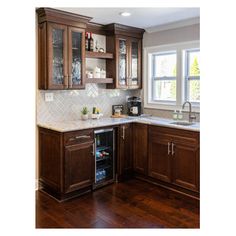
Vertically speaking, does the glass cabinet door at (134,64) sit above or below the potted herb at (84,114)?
above

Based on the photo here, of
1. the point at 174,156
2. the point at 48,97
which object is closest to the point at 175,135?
the point at 174,156

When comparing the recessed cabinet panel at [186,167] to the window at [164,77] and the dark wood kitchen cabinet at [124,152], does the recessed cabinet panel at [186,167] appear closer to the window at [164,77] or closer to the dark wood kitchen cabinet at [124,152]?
the dark wood kitchen cabinet at [124,152]

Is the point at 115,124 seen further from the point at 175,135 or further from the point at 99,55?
the point at 99,55

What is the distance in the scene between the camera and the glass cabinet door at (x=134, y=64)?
14.6 feet

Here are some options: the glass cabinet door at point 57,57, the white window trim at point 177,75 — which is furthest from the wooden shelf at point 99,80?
the white window trim at point 177,75

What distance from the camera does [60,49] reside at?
3473 millimetres

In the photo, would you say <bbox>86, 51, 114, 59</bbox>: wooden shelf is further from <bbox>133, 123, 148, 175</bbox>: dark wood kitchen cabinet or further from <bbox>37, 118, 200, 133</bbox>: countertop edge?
<bbox>133, 123, 148, 175</bbox>: dark wood kitchen cabinet

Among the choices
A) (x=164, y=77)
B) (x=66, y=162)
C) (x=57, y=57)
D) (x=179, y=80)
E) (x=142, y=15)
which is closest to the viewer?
(x=66, y=162)

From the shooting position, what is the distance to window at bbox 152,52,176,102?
434 centimetres

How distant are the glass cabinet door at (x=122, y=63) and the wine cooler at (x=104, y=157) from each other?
96 cm

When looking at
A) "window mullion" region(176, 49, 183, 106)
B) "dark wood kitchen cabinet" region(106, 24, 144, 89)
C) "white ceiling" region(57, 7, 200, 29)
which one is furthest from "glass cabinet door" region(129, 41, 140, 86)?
"window mullion" region(176, 49, 183, 106)

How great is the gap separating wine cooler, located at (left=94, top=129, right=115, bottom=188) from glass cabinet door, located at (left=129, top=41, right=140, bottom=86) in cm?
112

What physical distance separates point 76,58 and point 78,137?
45.0 inches
